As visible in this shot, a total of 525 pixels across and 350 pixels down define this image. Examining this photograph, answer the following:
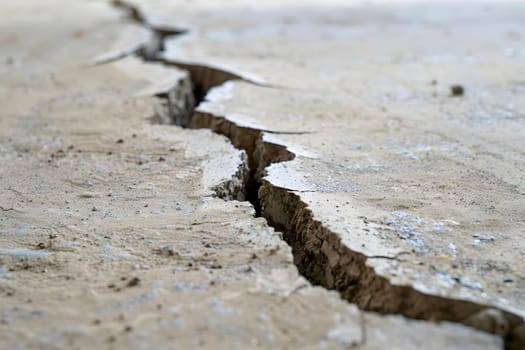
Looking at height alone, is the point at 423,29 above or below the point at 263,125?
above

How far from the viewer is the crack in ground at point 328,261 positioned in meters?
1.46

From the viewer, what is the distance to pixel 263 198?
2.15 metres

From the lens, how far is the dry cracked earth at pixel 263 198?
4.78 ft

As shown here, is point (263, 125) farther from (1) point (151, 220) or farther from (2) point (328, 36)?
(2) point (328, 36)

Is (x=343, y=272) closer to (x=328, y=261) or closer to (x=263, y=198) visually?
(x=328, y=261)

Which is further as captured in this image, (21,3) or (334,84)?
(21,3)

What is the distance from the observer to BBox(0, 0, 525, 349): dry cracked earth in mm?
1457

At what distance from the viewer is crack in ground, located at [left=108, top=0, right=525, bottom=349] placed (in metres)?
1.46

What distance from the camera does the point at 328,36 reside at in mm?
4812

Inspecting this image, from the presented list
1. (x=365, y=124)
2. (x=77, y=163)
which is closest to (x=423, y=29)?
(x=365, y=124)

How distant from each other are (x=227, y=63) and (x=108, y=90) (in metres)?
0.78

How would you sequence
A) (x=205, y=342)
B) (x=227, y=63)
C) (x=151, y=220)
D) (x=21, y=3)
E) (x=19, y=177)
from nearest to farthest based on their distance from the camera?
(x=205, y=342) < (x=151, y=220) < (x=19, y=177) < (x=227, y=63) < (x=21, y=3)

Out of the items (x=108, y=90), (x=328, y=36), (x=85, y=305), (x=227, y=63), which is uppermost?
(x=328, y=36)

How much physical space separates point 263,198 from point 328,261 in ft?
1.39
